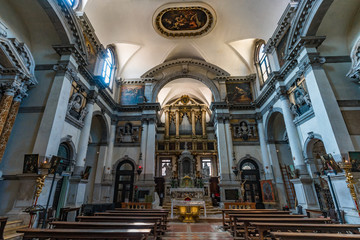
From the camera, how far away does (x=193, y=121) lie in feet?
72.3

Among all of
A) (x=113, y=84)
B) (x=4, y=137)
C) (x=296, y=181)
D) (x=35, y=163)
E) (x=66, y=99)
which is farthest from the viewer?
(x=113, y=84)

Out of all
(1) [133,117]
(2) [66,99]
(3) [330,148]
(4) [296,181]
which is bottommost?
(4) [296,181]

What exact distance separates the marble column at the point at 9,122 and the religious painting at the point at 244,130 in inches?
534

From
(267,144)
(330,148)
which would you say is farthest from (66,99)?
(267,144)

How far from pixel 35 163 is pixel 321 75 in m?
12.4

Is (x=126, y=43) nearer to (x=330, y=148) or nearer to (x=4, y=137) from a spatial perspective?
(x=4, y=137)

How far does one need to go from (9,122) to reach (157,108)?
956cm

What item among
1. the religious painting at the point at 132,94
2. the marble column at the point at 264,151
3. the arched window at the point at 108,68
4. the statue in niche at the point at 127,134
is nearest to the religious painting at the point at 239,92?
the marble column at the point at 264,151

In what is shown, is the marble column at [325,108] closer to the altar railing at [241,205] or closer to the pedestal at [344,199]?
the pedestal at [344,199]

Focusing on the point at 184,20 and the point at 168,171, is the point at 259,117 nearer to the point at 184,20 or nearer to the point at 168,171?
the point at 184,20

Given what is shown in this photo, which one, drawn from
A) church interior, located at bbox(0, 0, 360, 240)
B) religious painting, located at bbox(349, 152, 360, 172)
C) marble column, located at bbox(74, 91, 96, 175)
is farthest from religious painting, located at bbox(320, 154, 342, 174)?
marble column, located at bbox(74, 91, 96, 175)

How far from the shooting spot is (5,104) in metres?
7.53

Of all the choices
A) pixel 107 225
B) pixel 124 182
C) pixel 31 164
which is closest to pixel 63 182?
pixel 31 164

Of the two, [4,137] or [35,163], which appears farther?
[4,137]
